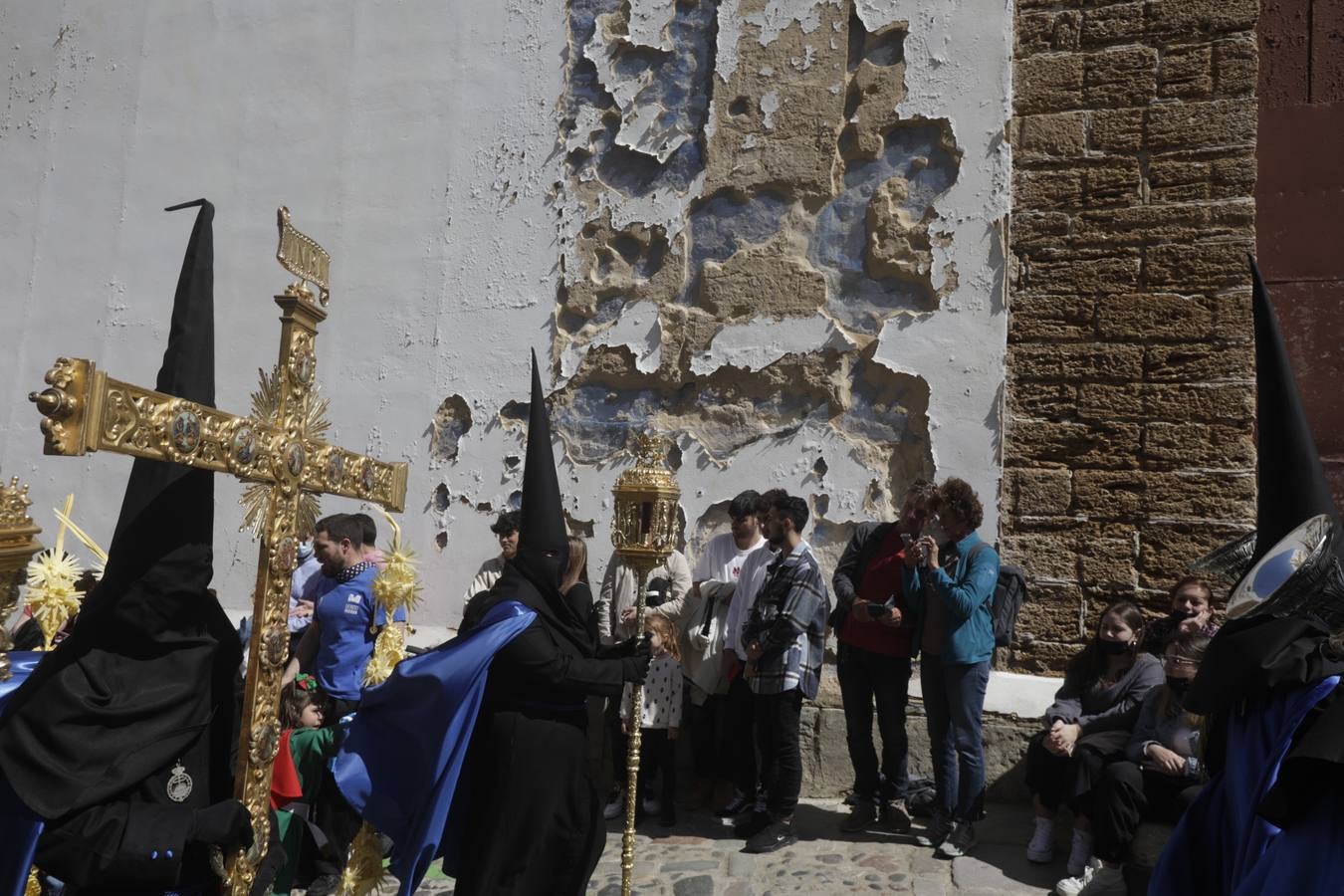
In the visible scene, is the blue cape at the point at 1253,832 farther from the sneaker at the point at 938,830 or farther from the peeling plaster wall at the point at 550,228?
the peeling plaster wall at the point at 550,228

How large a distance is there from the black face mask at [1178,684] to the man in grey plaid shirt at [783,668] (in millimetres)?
1642

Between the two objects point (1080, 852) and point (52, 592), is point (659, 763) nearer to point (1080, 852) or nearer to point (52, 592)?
point (1080, 852)

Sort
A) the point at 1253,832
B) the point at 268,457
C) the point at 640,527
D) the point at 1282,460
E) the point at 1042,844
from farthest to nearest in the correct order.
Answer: the point at 1042,844 → the point at 640,527 → the point at 268,457 → the point at 1282,460 → the point at 1253,832

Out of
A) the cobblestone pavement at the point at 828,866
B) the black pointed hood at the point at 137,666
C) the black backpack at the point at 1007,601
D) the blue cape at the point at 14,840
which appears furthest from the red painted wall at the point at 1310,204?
the blue cape at the point at 14,840

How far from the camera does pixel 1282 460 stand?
9.81 feet

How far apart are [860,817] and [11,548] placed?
13.4 ft

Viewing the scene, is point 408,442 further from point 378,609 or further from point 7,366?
point 7,366

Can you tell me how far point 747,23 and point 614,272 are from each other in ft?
5.64

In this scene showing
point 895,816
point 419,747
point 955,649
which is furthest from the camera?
point 895,816

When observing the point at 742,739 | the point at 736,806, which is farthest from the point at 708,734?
the point at 736,806

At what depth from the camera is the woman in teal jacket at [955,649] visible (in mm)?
5543

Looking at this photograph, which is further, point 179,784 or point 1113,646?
point 1113,646

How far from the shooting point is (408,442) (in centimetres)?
770

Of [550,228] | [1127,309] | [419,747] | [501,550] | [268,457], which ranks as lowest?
[419,747]
